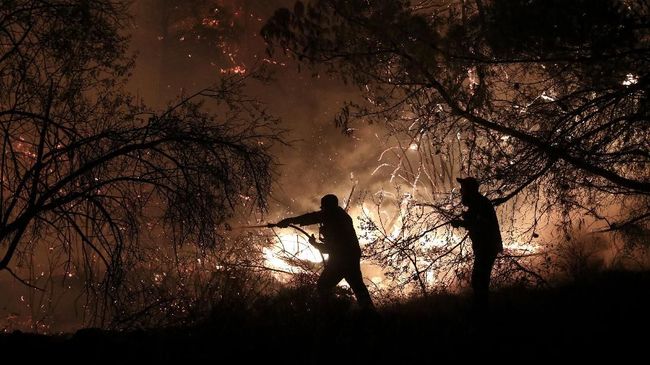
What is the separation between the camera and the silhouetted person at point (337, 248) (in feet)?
23.3

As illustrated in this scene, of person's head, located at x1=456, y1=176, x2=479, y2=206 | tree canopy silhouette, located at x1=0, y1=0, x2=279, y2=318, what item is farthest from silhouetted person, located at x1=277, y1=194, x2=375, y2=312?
person's head, located at x1=456, y1=176, x2=479, y2=206

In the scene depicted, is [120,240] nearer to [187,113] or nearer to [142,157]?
[142,157]

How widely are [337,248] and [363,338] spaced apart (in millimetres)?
2197

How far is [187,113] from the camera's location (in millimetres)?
7020

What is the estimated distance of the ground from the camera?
463 cm

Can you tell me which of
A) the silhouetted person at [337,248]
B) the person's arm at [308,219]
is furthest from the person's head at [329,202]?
the person's arm at [308,219]

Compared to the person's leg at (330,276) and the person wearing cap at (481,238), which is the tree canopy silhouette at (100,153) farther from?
the person wearing cap at (481,238)

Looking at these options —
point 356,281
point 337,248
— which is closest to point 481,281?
point 356,281

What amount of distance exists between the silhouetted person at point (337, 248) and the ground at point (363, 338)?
900 mm

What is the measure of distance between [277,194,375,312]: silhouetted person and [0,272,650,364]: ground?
2.95 ft

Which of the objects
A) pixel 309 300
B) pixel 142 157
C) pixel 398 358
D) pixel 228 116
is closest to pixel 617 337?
pixel 398 358

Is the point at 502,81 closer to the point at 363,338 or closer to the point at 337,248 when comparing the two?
the point at 337,248

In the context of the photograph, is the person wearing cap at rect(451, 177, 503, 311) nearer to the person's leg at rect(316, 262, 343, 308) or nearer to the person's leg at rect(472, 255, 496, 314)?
the person's leg at rect(472, 255, 496, 314)

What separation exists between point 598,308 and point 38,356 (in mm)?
6121
